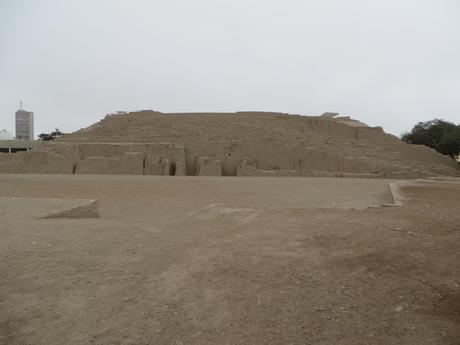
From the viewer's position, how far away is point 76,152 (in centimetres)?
2217

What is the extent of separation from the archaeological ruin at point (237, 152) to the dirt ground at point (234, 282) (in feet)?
49.8

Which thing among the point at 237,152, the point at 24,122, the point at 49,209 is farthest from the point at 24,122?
the point at 49,209

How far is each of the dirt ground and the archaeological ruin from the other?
49.8ft

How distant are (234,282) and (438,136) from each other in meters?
30.1

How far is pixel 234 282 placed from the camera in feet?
10.8

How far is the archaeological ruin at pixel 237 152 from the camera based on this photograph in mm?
20641

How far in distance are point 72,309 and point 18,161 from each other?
2222cm

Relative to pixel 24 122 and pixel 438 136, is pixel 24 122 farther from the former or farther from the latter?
pixel 438 136

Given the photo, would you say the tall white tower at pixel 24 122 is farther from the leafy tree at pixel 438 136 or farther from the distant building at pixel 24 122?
the leafy tree at pixel 438 136

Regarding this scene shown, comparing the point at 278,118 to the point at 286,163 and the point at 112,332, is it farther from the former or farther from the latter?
the point at 112,332

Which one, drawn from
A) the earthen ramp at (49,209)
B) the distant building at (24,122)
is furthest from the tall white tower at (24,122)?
the earthen ramp at (49,209)

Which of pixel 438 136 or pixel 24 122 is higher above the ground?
pixel 24 122

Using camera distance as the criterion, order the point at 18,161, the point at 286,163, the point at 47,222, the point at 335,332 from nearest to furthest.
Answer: the point at 335,332 < the point at 47,222 < the point at 286,163 < the point at 18,161

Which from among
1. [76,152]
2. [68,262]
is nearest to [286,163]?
[76,152]
